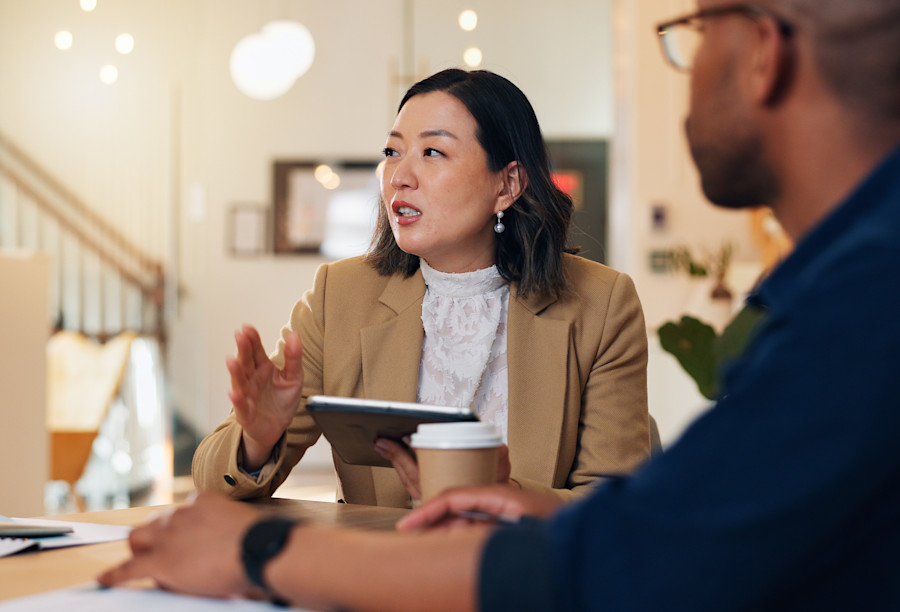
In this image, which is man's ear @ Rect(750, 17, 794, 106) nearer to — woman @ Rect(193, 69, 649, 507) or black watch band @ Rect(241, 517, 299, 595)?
black watch band @ Rect(241, 517, 299, 595)

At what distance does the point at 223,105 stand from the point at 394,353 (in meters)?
5.02

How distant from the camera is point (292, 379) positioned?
1369 mm

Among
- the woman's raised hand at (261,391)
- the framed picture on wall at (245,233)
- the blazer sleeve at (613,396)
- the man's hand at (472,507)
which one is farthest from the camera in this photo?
the framed picture on wall at (245,233)

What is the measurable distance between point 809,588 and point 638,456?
3.45 feet

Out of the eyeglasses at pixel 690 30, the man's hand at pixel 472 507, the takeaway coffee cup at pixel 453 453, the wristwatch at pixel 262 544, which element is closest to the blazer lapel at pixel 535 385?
the takeaway coffee cup at pixel 453 453

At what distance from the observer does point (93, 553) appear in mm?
1027

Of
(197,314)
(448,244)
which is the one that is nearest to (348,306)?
(448,244)

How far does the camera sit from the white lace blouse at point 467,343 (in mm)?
1758

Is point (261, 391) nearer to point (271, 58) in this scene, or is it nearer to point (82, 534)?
point (82, 534)

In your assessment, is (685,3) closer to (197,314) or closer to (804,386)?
(197,314)

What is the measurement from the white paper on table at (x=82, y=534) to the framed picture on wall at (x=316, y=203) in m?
5.16

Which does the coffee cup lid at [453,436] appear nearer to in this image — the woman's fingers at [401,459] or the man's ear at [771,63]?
the woman's fingers at [401,459]

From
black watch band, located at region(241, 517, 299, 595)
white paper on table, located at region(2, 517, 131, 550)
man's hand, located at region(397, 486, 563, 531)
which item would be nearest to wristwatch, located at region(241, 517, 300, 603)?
black watch band, located at region(241, 517, 299, 595)

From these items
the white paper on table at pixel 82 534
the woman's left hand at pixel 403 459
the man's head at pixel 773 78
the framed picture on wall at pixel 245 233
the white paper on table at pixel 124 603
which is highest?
the framed picture on wall at pixel 245 233
